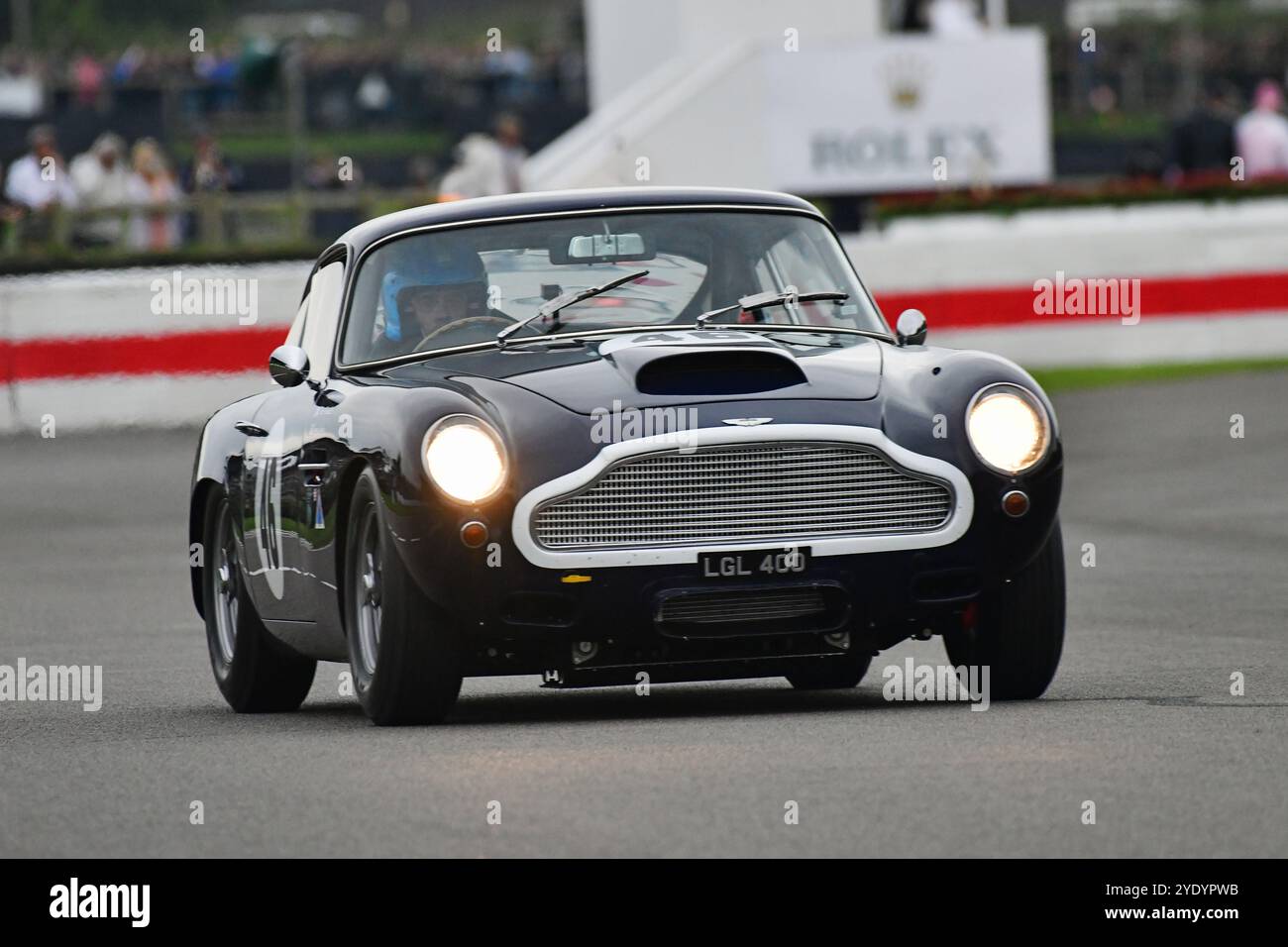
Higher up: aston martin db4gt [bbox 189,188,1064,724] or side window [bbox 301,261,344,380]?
side window [bbox 301,261,344,380]

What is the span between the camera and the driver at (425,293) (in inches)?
343

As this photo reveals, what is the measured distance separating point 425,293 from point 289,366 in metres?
0.47

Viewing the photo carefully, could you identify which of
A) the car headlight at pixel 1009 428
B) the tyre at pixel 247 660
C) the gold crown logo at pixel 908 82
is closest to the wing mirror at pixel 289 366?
the tyre at pixel 247 660

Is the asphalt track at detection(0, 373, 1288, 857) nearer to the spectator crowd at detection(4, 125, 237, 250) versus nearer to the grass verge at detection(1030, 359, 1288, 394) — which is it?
the grass verge at detection(1030, 359, 1288, 394)

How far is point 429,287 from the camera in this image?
8.80 meters

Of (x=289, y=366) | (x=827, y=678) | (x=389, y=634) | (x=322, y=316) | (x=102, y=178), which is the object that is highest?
(x=102, y=178)

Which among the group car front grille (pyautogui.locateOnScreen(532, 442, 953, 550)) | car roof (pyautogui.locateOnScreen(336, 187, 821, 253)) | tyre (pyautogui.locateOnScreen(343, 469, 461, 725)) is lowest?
tyre (pyautogui.locateOnScreen(343, 469, 461, 725))

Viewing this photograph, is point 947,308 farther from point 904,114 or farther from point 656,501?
point 656,501

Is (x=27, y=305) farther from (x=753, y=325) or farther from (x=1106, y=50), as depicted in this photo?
(x=1106, y=50)

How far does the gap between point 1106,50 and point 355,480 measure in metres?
40.2

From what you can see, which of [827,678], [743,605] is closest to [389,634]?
[743,605]

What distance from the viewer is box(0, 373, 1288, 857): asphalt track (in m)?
6.00

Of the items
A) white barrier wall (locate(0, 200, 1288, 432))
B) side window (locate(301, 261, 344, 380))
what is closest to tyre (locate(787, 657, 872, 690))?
side window (locate(301, 261, 344, 380))

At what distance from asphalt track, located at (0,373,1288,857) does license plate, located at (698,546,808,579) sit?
402 mm
